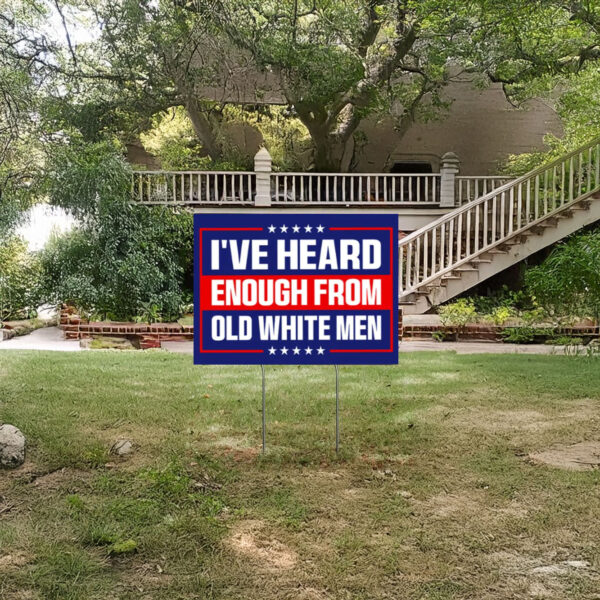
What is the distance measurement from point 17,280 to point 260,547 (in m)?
9.67

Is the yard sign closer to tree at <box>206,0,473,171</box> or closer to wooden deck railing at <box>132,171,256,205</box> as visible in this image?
tree at <box>206,0,473,171</box>

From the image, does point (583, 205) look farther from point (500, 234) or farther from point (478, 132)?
point (478, 132)

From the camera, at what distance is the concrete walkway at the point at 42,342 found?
8.81m

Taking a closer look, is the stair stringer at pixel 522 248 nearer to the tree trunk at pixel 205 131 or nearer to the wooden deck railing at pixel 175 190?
the wooden deck railing at pixel 175 190

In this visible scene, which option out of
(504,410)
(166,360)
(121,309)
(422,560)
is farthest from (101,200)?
(422,560)

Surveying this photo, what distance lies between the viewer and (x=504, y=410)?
18.4 feet

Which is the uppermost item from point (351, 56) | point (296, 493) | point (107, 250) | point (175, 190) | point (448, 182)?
point (351, 56)

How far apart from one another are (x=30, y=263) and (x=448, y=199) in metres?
8.41

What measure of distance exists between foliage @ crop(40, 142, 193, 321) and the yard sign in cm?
639

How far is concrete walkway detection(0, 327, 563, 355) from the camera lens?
8672 millimetres

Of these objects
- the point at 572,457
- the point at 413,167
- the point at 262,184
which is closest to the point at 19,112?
the point at 572,457

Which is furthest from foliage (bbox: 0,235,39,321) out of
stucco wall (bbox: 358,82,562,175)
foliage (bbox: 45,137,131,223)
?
stucco wall (bbox: 358,82,562,175)

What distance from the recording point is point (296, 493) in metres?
3.84

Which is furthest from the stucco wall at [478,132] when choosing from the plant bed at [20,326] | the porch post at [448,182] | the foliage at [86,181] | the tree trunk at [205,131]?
the plant bed at [20,326]
